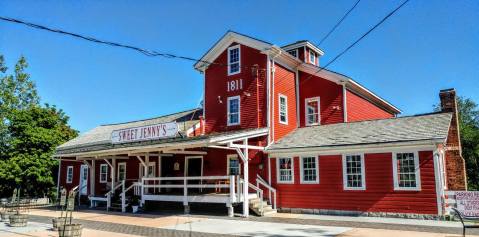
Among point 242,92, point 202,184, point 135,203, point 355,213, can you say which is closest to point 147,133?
point 135,203

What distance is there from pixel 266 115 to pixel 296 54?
6.64 metres

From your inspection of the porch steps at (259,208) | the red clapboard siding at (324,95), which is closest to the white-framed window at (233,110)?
the red clapboard siding at (324,95)

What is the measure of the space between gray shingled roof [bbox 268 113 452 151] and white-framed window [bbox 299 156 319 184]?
2.20ft

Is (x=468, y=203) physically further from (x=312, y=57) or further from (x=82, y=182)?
(x=82, y=182)

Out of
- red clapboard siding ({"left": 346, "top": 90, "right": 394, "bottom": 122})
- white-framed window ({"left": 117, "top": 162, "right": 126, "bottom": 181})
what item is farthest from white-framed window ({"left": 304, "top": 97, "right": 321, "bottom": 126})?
white-framed window ({"left": 117, "top": 162, "right": 126, "bottom": 181})

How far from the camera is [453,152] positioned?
16.6m

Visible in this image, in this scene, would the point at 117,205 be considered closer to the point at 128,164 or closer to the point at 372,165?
the point at 128,164

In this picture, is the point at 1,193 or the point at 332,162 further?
the point at 1,193

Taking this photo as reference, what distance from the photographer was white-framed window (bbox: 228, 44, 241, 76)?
779 inches

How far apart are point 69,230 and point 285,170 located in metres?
9.81

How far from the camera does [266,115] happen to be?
729 inches

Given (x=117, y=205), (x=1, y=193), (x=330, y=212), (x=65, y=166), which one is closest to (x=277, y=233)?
(x=330, y=212)

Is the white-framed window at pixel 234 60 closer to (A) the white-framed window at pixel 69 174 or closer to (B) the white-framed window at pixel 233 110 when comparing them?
(B) the white-framed window at pixel 233 110

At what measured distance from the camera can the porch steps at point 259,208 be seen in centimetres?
1606
